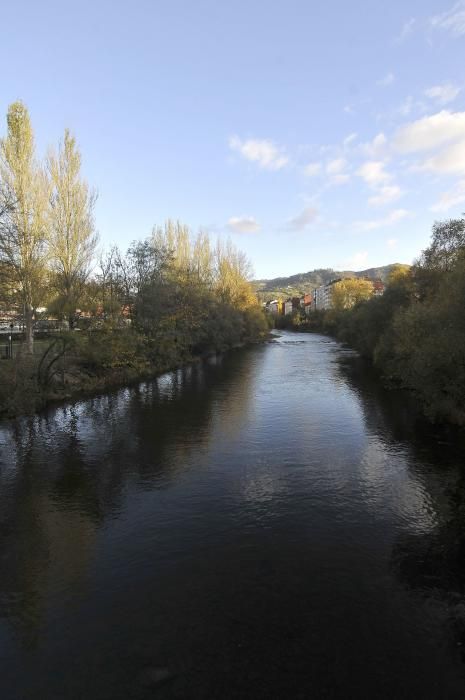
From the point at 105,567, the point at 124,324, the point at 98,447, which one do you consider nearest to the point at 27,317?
the point at 124,324

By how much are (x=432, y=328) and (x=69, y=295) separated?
85.7 ft

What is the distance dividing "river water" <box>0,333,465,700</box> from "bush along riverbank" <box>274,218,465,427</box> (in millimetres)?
2411

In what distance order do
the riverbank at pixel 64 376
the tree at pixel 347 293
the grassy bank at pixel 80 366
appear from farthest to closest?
the tree at pixel 347 293 < the grassy bank at pixel 80 366 < the riverbank at pixel 64 376

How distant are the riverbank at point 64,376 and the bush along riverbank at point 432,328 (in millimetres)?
19126

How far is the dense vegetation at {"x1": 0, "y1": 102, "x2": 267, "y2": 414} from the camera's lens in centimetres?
2570

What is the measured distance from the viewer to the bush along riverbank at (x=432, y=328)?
17.8 metres

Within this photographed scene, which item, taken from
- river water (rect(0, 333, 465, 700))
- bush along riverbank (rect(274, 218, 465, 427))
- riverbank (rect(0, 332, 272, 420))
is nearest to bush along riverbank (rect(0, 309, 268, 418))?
riverbank (rect(0, 332, 272, 420))

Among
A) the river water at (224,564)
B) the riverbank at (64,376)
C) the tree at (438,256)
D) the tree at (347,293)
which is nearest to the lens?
the river water at (224,564)

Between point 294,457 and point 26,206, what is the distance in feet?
93.6

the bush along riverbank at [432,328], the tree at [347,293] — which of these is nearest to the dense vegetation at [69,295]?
the bush along riverbank at [432,328]

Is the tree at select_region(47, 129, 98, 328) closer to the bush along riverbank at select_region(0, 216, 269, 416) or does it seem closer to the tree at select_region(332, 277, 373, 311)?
the bush along riverbank at select_region(0, 216, 269, 416)

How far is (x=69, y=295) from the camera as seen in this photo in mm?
34688

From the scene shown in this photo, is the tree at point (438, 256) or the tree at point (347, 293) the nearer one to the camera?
the tree at point (438, 256)

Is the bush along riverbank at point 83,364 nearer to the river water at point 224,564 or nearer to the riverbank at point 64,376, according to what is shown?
the riverbank at point 64,376
